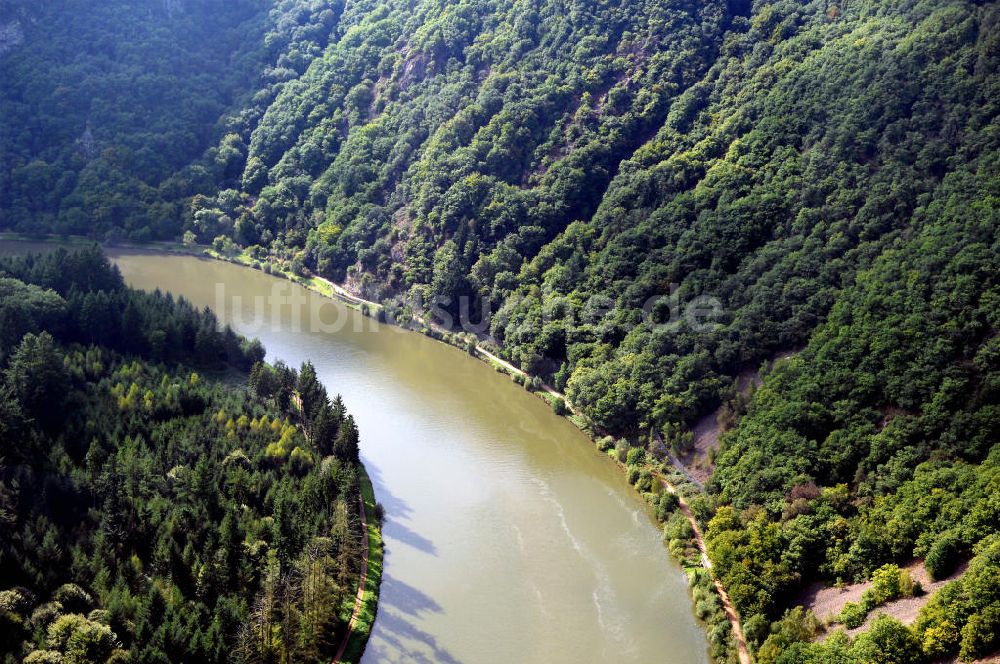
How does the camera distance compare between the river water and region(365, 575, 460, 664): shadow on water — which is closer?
region(365, 575, 460, 664): shadow on water

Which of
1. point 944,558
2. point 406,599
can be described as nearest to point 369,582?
point 406,599

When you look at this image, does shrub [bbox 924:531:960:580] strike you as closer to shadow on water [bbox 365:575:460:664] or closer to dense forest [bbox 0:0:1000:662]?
dense forest [bbox 0:0:1000:662]

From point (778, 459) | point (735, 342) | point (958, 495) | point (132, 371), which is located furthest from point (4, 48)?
point (958, 495)

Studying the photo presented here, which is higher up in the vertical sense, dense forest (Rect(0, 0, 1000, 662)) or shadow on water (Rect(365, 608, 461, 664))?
dense forest (Rect(0, 0, 1000, 662))

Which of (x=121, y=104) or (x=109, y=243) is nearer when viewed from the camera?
(x=109, y=243)

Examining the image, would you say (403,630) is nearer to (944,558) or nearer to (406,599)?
(406,599)

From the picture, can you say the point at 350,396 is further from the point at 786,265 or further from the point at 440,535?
the point at 786,265

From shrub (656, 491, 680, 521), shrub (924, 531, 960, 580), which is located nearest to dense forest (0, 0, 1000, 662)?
shrub (924, 531, 960, 580)
